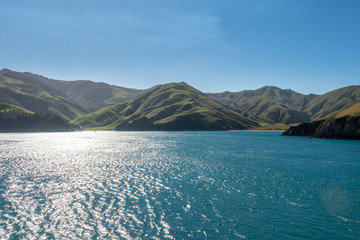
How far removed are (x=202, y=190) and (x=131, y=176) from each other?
20.3 metres

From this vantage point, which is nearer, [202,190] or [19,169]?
[202,190]

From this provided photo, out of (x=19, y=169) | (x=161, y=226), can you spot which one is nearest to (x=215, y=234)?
(x=161, y=226)

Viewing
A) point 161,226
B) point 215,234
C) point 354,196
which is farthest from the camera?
point 354,196

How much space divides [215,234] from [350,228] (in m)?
16.0

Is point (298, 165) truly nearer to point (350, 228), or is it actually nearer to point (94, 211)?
point (350, 228)

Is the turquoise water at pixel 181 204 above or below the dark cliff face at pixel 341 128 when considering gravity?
below

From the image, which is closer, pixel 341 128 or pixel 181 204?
pixel 181 204

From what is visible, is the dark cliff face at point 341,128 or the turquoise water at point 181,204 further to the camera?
the dark cliff face at point 341,128

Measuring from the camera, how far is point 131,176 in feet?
181

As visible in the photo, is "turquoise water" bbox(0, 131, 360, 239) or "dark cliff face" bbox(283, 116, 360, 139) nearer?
"turquoise water" bbox(0, 131, 360, 239)

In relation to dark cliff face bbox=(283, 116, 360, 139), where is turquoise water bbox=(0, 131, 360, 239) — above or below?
below

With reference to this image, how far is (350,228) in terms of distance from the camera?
26750mm

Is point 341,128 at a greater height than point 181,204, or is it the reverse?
point 341,128

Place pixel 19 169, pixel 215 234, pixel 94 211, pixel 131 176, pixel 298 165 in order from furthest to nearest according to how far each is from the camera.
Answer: pixel 298 165
pixel 19 169
pixel 131 176
pixel 94 211
pixel 215 234
